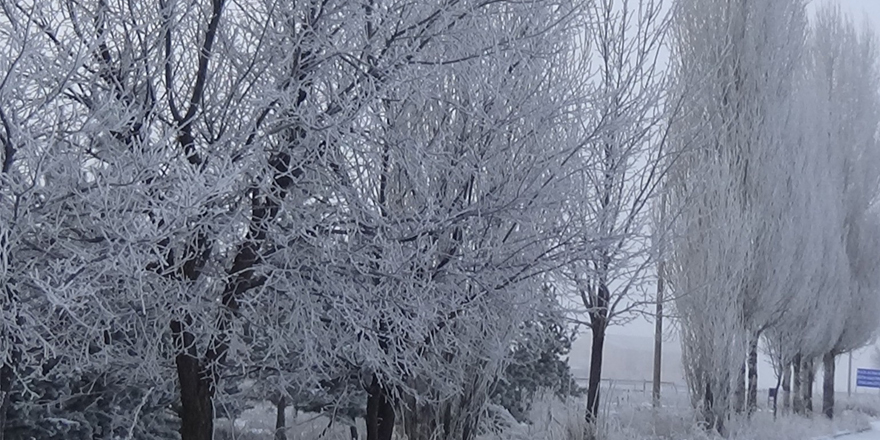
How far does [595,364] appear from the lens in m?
8.88

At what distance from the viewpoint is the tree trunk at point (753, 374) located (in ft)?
42.8

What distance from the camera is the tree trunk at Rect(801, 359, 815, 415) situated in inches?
700

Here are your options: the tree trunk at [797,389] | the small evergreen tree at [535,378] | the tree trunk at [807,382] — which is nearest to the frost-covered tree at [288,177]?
the small evergreen tree at [535,378]

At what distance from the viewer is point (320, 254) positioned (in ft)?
14.0

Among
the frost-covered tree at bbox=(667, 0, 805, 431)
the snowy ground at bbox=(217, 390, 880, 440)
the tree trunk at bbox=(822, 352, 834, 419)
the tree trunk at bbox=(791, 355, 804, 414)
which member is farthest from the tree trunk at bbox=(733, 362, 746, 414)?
the tree trunk at bbox=(822, 352, 834, 419)

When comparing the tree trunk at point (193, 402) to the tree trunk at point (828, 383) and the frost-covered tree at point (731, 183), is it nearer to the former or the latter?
the frost-covered tree at point (731, 183)

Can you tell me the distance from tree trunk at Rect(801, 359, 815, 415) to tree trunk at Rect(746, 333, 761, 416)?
4.18 metres

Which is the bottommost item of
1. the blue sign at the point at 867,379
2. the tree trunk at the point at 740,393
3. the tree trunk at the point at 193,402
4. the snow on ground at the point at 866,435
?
the snow on ground at the point at 866,435

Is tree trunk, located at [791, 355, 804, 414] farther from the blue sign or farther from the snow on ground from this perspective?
the blue sign

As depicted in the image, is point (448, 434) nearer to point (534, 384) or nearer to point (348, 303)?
point (348, 303)

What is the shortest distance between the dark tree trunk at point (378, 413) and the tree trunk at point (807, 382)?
13368 millimetres

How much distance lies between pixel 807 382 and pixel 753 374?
17.4 ft

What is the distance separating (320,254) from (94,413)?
2.74 meters

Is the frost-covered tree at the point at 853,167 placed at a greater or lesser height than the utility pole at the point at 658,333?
greater
